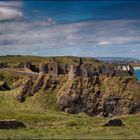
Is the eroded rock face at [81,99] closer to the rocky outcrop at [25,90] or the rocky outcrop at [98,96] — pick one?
the rocky outcrop at [98,96]

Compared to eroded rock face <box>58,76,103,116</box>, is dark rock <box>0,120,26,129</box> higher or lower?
higher

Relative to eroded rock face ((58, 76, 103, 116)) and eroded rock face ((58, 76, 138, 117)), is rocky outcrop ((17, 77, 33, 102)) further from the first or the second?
eroded rock face ((58, 76, 103, 116))

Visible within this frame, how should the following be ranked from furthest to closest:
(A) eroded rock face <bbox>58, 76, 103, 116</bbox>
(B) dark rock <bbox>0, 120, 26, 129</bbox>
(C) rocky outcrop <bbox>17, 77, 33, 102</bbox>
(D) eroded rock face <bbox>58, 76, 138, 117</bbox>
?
(C) rocky outcrop <bbox>17, 77, 33, 102</bbox> < (A) eroded rock face <bbox>58, 76, 103, 116</bbox> < (D) eroded rock face <bbox>58, 76, 138, 117</bbox> < (B) dark rock <bbox>0, 120, 26, 129</bbox>

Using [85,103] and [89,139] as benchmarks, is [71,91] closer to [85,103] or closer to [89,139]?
[85,103]

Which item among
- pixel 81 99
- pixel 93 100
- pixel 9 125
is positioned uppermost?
pixel 9 125

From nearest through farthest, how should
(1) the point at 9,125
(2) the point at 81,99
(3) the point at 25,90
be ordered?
(1) the point at 9,125 → (2) the point at 81,99 → (3) the point at 25,90

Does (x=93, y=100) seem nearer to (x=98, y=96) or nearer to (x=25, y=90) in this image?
(x=98, y=96)

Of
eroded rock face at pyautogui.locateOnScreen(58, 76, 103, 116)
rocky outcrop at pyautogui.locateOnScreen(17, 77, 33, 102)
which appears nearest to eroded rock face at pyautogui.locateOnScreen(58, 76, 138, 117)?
eroded rock face at pyautogui.locateOnScreen(58, 76, 103, 116)

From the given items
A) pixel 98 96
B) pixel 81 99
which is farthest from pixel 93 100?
pixel 81 99

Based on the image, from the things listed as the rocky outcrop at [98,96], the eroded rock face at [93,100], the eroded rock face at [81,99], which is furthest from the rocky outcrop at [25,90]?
the eroded rock face at [81,99]

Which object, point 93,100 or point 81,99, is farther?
point 81,99

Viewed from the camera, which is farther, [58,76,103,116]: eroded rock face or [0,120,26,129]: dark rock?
[58,76,103,116]: eroded rock face

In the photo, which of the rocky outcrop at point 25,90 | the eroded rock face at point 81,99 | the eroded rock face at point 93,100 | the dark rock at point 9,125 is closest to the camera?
the dark rock at point 9,125

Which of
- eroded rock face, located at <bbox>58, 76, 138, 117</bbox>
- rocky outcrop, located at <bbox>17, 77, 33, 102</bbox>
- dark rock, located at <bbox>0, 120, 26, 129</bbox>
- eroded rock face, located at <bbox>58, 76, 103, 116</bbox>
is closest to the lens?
dark rock, located at <bbox>0, 120, 26, 129</bbox>
